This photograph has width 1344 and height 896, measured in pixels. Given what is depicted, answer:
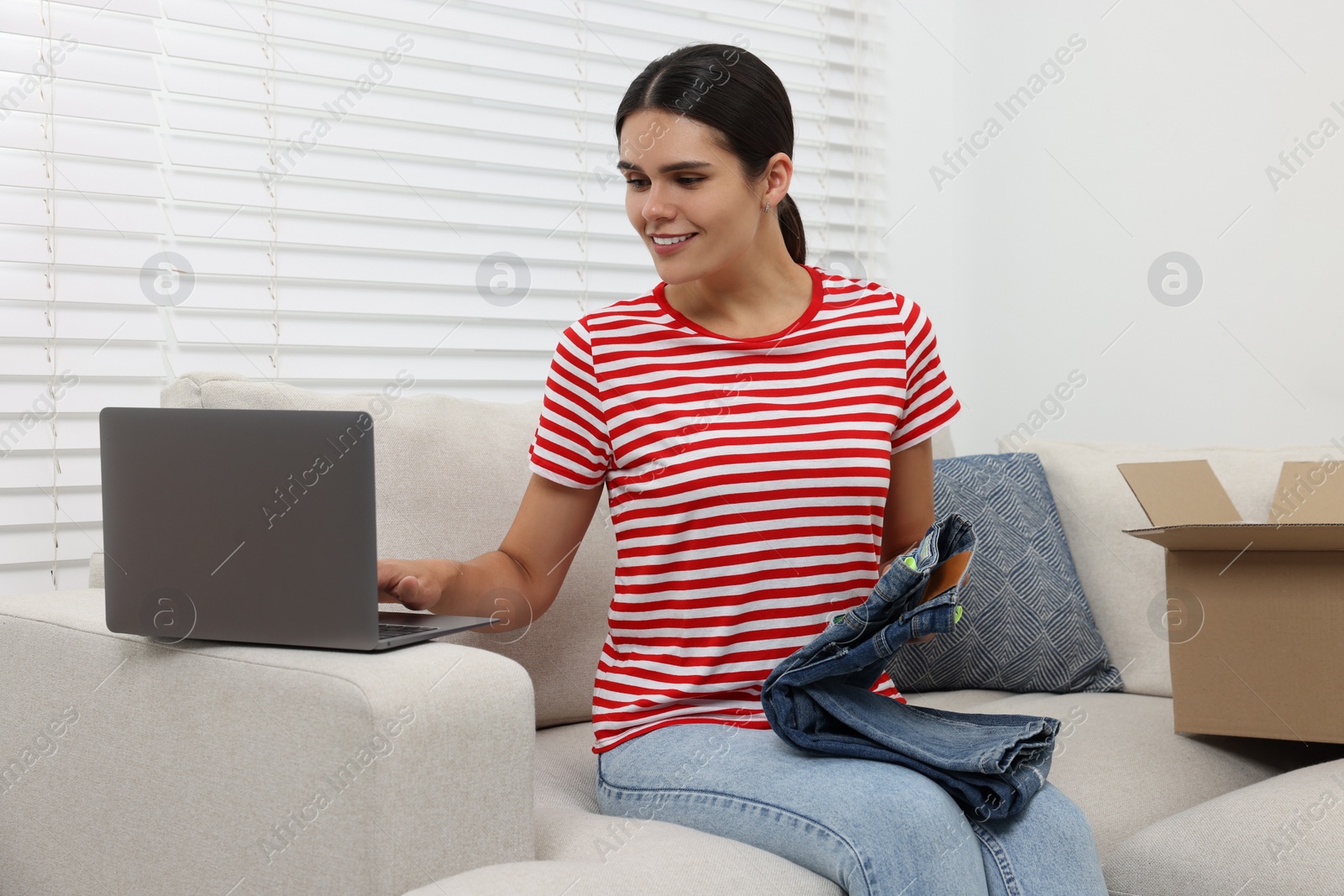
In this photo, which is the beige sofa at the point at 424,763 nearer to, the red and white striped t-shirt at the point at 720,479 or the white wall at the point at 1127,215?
the red and white striped t-shirt at the point at 720,479

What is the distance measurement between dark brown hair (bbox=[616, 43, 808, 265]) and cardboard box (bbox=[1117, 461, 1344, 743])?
2.03 feet

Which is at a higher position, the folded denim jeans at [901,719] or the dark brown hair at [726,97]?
the dark brown hair at [726,97]

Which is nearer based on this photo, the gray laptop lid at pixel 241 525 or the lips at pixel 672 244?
the gray laptop lid at pixel 241 525

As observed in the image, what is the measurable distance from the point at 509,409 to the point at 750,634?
542mm

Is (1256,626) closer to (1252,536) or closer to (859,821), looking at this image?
(1252,536)

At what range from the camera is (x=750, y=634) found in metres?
1.14

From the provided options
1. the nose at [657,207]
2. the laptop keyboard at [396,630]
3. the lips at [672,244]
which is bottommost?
the laptop keyboard at [396,630]

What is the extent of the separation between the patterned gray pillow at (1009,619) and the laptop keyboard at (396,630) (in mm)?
871

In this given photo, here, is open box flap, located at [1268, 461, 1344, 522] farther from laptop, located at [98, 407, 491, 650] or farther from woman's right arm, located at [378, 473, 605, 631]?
laptop, located at [98, 407, 491, 650]

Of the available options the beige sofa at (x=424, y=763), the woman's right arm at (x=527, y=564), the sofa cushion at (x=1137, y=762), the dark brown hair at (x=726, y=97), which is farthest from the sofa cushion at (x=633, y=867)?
the dark brown hair at (x=726, y=97)

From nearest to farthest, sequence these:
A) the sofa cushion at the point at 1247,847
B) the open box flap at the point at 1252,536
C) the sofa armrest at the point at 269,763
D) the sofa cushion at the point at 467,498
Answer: the sofa armrest at the point at 269,763 → the sofa cushion at the point at 1247,847 → the open box flap at the point at 1252,536 → the sofa cushion at the point at 467,498

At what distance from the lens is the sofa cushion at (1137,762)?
4.09ft

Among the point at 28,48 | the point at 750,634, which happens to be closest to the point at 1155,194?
the point at 750,634

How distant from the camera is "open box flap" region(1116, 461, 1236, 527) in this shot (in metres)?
1.40
